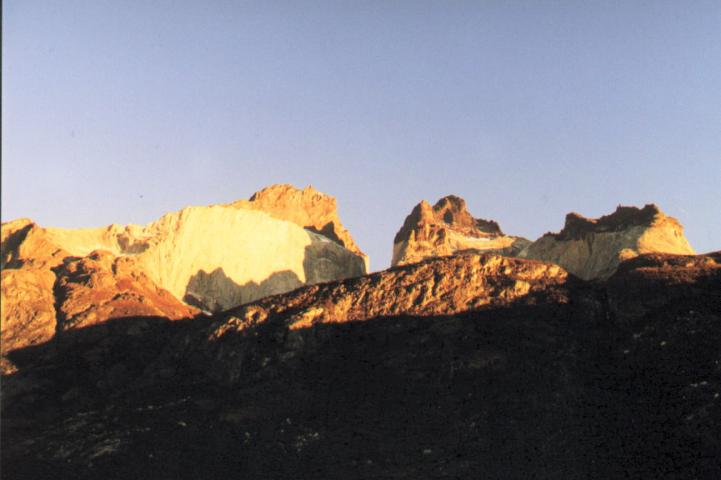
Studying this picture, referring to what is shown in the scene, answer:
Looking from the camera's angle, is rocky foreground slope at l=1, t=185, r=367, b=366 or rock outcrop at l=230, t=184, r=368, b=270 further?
rock outcrop at l=230, t=184, r=368, b=270

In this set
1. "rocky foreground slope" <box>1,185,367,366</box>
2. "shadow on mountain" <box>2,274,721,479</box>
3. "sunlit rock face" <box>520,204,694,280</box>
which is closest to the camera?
"shadow on mountain" <box>2,274,721,479</box>

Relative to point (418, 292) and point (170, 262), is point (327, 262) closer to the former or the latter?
point (170, 262)

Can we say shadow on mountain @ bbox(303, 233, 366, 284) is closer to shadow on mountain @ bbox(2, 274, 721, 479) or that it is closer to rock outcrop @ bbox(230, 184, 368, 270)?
rock outcrop @ bbox(230, 184, 368, 270)

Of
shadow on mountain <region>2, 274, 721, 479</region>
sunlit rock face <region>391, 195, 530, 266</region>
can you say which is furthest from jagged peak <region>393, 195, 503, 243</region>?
shadow on mountain <region>2, 274, 721, 479</region>

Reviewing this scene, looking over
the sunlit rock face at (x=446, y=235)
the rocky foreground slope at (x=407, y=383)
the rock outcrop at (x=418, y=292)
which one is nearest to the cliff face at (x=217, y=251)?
the sunlit rock face at (x=446, y=235)

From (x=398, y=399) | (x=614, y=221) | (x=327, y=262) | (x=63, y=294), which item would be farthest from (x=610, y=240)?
(x=63, y=294)

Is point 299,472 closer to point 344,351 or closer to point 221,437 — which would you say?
point 221,437

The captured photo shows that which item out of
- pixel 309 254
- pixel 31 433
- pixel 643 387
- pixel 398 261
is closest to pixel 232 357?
pixel 31 433
